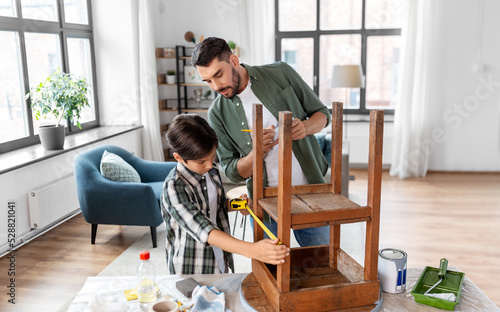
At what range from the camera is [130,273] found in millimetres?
2971

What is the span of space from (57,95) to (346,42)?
11.6ft

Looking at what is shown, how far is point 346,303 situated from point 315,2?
5.05 metres

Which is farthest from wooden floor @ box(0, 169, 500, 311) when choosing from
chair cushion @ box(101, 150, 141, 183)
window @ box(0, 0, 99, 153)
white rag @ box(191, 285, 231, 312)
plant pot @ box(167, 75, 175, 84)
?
plant pot @ box(167, 75, 175, 84)

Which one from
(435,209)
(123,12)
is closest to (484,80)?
(435,209)

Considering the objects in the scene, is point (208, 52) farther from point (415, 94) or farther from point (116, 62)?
point (415, 94)

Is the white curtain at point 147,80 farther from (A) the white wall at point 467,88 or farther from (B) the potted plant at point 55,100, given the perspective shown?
(A) the white wall at point 467,88

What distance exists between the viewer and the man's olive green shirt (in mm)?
1761

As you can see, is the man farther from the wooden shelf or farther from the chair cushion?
the chair cushion

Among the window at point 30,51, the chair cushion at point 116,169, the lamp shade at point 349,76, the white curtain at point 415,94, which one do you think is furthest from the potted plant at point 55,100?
the white curtain at point 415,94

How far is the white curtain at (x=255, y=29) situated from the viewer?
18.0 ft

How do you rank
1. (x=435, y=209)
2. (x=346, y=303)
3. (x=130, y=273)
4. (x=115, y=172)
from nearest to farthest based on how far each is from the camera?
1. (x=346, y=303)
2. (x=130, y=273)
3. (x=115, y=172)
4. (x=435, y=209)

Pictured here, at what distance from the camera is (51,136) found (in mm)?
A: 3857

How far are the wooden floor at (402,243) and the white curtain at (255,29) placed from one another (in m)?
1.99

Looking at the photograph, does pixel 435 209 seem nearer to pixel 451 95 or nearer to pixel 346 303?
pixel 451 95
